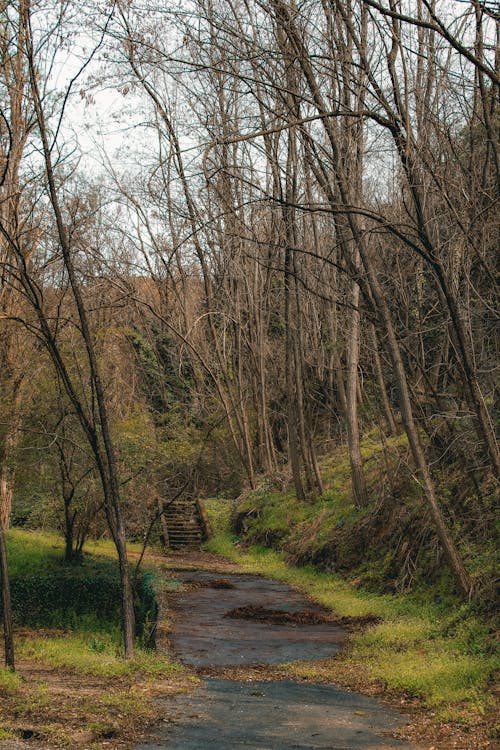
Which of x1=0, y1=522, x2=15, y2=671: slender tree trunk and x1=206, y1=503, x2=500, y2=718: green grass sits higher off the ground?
x1=0, y1=522, x2=15, y2=671: slender tree trunk

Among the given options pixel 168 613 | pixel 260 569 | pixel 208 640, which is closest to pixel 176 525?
pixel 260 569

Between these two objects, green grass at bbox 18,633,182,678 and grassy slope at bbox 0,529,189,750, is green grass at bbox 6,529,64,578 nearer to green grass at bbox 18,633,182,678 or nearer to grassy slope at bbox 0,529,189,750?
green grass at bbox 18,633,182,678

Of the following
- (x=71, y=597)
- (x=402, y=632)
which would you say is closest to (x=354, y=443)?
(x=71, y=597)

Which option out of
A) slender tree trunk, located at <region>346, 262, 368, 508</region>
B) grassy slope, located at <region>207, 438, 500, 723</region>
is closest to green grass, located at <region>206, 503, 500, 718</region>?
grassy slope, located at <region>207, 438, 500, 723</region>

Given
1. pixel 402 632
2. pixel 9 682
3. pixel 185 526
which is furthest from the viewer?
pixel 185 526

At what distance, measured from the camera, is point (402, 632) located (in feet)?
34.7

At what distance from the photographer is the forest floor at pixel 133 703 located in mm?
6184

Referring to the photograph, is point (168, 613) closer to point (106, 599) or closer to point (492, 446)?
point (106, 599)

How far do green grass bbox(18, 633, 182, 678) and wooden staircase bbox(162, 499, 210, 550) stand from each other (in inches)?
438

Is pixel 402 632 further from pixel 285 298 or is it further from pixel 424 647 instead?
pixel 285 298

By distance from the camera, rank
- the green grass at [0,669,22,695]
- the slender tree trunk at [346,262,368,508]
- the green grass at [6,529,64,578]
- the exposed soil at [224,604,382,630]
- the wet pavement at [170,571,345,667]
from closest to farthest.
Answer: the green grass at [0,669,22,695] → the wet pavement at [170,571,345,667] → the exposed soil at [224,604,382,630] → the slender tree trunk at [346,262,368,508] → the green grass at [6,529,64,578]

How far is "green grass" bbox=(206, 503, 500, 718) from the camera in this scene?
7.59m

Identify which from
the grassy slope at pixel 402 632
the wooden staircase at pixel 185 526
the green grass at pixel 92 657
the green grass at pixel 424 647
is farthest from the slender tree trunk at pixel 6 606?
the wooden staircase at pixel 185 526

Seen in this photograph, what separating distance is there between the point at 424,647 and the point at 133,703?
12.8 ft
